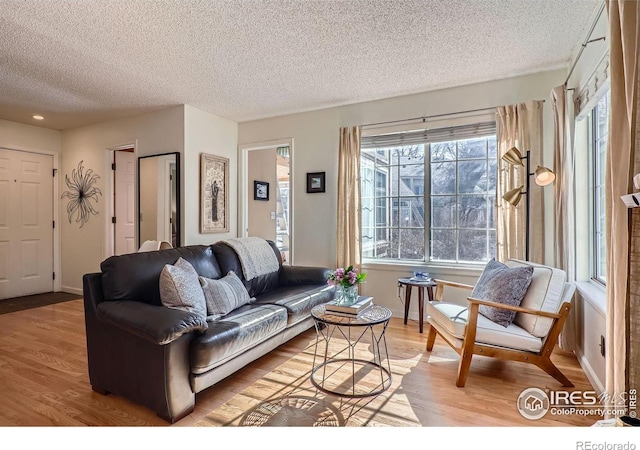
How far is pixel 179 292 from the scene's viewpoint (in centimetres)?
229

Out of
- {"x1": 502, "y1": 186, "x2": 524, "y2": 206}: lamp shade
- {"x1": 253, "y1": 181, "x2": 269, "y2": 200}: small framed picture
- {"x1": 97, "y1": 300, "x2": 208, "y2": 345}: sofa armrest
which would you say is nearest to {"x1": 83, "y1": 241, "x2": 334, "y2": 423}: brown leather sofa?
{"x1": 97, "y1": 300, "x2": 208, "y2": 345}: sofa armrest

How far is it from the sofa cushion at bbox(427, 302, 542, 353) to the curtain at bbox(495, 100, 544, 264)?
1.13 meters

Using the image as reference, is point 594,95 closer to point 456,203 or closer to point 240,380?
point 456,203

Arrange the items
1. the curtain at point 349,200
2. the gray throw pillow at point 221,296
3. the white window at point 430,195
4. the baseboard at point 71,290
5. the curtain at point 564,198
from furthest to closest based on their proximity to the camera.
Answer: the baseboard at point 71,290, the curtain at point 349,200, the white window at point 430,195, the curtain at point 564,198, the gray throw pillow at point 221,296

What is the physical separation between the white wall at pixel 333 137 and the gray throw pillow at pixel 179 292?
2.25m

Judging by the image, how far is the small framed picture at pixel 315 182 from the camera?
442cm

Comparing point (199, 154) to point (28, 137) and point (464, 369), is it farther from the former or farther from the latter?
point (464, 369)

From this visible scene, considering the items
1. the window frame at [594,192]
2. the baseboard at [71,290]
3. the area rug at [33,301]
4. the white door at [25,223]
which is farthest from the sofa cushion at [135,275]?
the white door at [25,223]

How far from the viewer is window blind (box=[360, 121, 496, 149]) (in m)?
3.63

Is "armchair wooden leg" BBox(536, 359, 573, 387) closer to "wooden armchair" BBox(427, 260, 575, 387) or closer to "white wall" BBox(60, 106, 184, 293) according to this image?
"wooden armchair" BBox(427, 260, 575, 387)

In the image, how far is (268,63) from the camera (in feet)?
10.4

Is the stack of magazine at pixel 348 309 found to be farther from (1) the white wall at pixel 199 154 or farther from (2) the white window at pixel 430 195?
(1) the white wall at pixel 199 154

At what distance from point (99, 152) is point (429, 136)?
4702mm

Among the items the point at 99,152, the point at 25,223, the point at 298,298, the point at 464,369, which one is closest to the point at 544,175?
the point at 464,369
